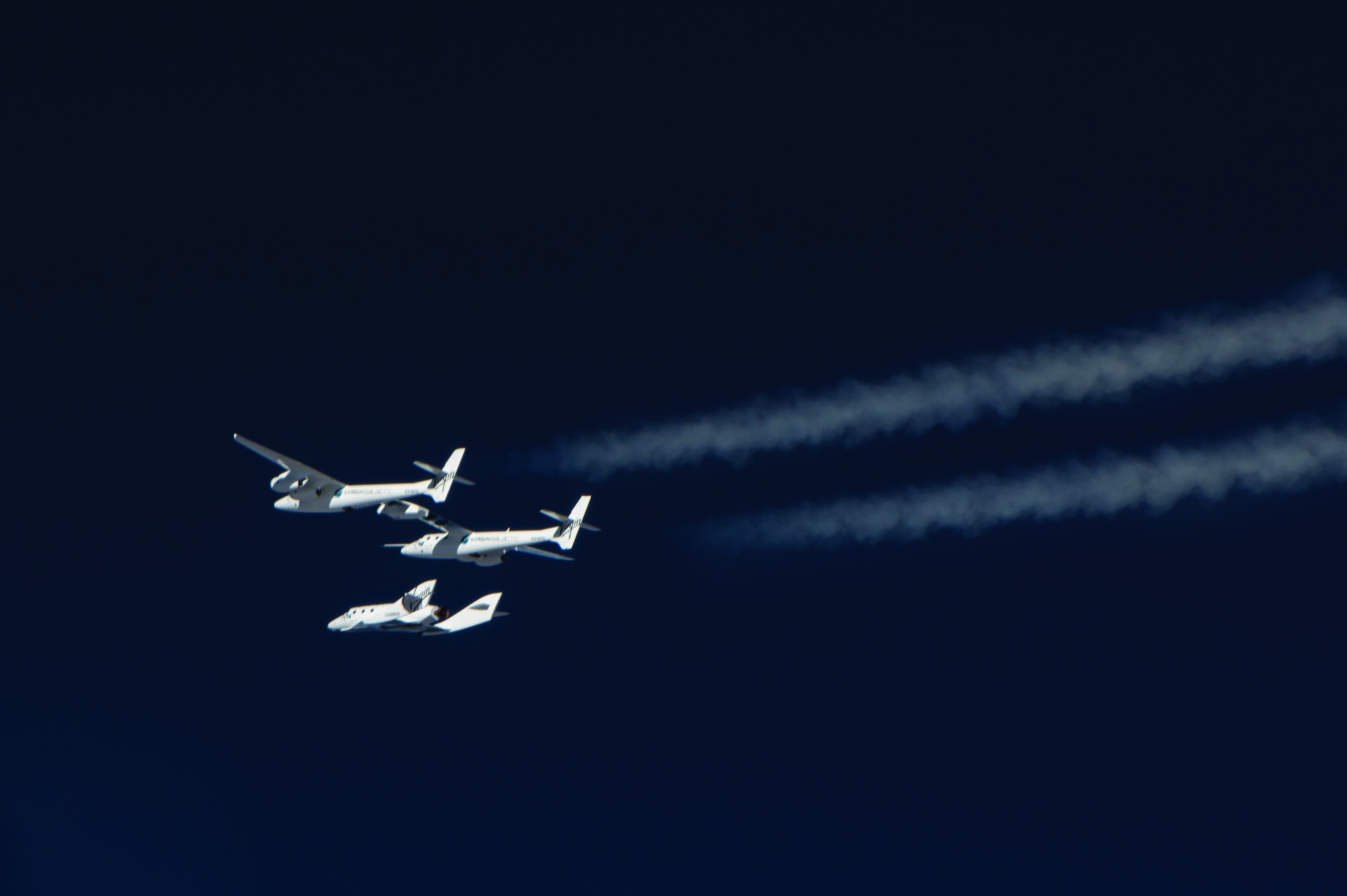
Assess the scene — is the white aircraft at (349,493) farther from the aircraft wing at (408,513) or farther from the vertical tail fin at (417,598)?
the vertical tail fin at (417,598)

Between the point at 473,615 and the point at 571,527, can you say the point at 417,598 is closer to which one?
the point at 473,615

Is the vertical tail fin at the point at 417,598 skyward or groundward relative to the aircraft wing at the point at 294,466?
groundward

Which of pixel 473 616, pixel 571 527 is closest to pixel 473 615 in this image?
pixel 473 616

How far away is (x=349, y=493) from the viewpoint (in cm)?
5841

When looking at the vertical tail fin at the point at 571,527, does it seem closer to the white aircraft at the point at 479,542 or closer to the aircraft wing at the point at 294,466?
the white aircraft at the point at 479,542

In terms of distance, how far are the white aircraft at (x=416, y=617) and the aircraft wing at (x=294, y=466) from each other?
8.03 meters

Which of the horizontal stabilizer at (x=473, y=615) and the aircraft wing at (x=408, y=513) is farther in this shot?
the horizontal stabilizer at (x=473, y=615)

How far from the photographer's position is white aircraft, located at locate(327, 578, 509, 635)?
63.0 meters

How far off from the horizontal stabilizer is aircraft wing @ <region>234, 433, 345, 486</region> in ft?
31.2

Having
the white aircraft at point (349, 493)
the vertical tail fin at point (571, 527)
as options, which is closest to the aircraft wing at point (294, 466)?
the white aircraft at point (349, 493)

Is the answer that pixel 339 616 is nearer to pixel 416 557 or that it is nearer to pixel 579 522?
pixel 416 557

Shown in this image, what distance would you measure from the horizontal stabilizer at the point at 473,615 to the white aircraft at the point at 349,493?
740cm

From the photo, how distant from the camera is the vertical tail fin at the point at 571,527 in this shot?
60719 millimetres

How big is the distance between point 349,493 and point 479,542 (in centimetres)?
648
